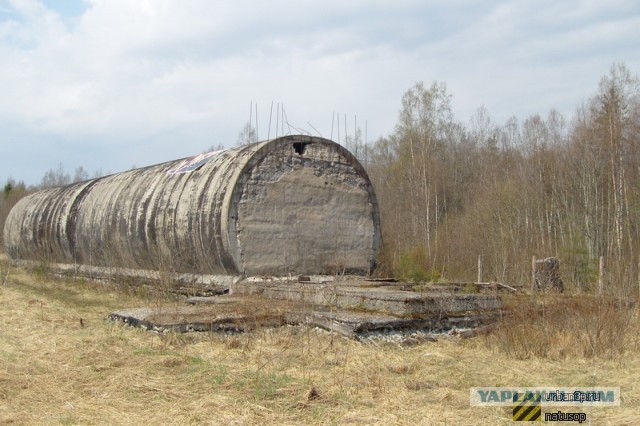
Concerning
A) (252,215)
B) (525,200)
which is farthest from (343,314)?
(525,200)

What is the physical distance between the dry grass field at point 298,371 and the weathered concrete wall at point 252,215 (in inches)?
147

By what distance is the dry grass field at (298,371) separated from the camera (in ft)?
15.2

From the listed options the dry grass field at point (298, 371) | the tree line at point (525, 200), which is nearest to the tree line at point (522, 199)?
the tree line at point (525, 200)

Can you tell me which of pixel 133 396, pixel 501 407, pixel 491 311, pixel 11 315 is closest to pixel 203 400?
pixel 133 396

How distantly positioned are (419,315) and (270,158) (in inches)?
222

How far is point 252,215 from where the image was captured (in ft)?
A: 39.9

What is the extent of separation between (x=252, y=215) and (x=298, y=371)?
256 inches

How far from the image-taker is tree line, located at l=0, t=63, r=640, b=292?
1848 centimetres

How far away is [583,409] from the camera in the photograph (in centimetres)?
466

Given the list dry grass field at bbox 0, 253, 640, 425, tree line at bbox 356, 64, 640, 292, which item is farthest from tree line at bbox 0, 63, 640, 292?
dry grass field at bbox 0, 253, 640, 425

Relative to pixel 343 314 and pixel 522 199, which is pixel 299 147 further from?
pixel 522 199

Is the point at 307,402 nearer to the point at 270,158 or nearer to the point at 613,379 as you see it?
the point at 613,379

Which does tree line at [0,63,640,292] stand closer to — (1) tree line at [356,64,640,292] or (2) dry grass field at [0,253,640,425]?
(1) tree line at [356,64,640,292]

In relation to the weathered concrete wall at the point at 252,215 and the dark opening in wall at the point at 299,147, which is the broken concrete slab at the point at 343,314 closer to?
the weathered concrete wall at the point at 252,215
